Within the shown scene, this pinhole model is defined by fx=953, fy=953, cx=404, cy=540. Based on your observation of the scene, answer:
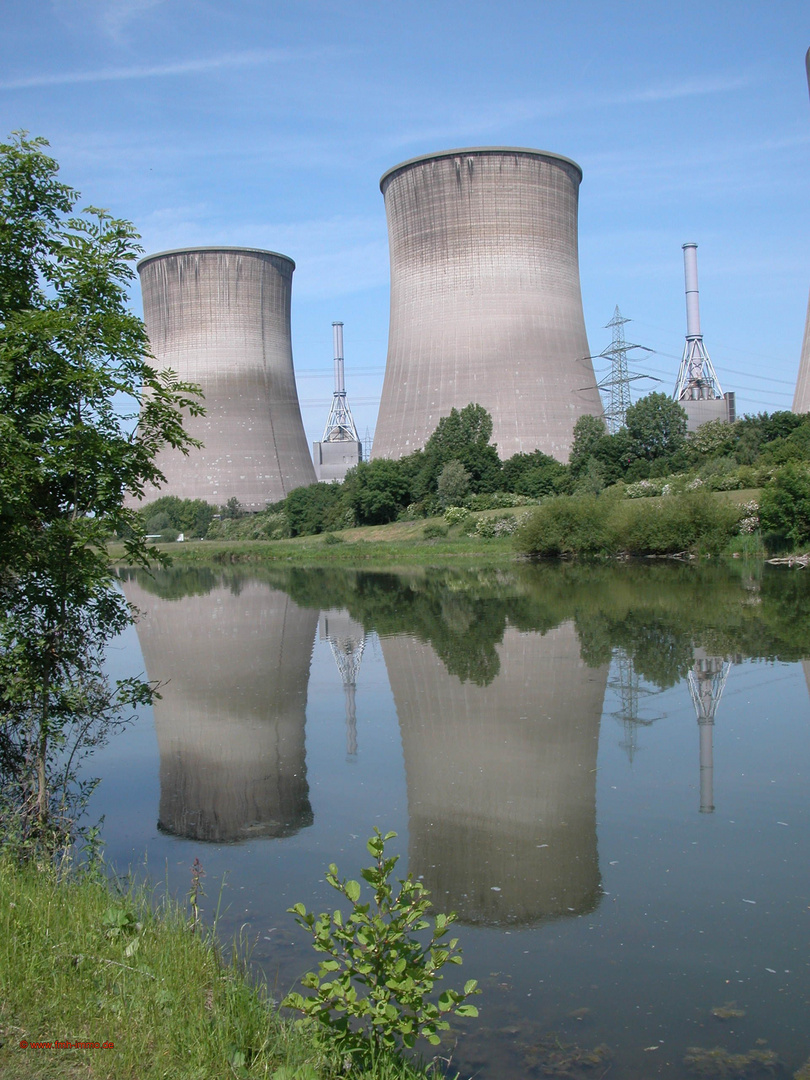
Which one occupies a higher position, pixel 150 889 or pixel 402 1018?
pixel 402 1018

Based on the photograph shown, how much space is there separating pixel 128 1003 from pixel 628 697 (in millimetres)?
4578

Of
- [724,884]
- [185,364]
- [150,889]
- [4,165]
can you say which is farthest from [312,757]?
[185,364]

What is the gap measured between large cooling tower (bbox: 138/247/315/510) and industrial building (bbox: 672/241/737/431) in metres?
16.8

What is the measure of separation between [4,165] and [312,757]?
10.8ft

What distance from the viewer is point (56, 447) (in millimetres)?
3848

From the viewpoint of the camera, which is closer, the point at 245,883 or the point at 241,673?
the point at 245,883

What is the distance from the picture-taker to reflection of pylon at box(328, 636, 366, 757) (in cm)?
587

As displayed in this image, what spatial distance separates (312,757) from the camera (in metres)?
5.34

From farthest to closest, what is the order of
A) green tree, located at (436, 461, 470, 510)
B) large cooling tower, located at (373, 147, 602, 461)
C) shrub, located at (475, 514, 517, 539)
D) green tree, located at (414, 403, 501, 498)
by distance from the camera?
green tree, located at (414, 403, 501, 498) → green tree, located at (436, 461, 470, 510) → large cooling tower, located at (373, 147, 602, 461) → shrub, located at (475, 514, 517, 539)

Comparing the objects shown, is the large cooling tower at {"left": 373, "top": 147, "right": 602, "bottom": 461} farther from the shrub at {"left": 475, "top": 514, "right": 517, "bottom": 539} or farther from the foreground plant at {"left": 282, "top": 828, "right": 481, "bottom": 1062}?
the foreground plant at {"left": 282, "top": 828, "right": 481, "bottom": 1062}

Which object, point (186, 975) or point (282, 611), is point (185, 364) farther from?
point (186, 975)

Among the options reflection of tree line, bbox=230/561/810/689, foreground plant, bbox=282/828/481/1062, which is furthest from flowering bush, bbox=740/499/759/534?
foreground plant, bbox=282/828/481/1062

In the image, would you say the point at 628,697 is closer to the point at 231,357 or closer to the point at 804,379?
the point at 804,379

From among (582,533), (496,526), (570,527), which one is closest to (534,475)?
(496,526)
